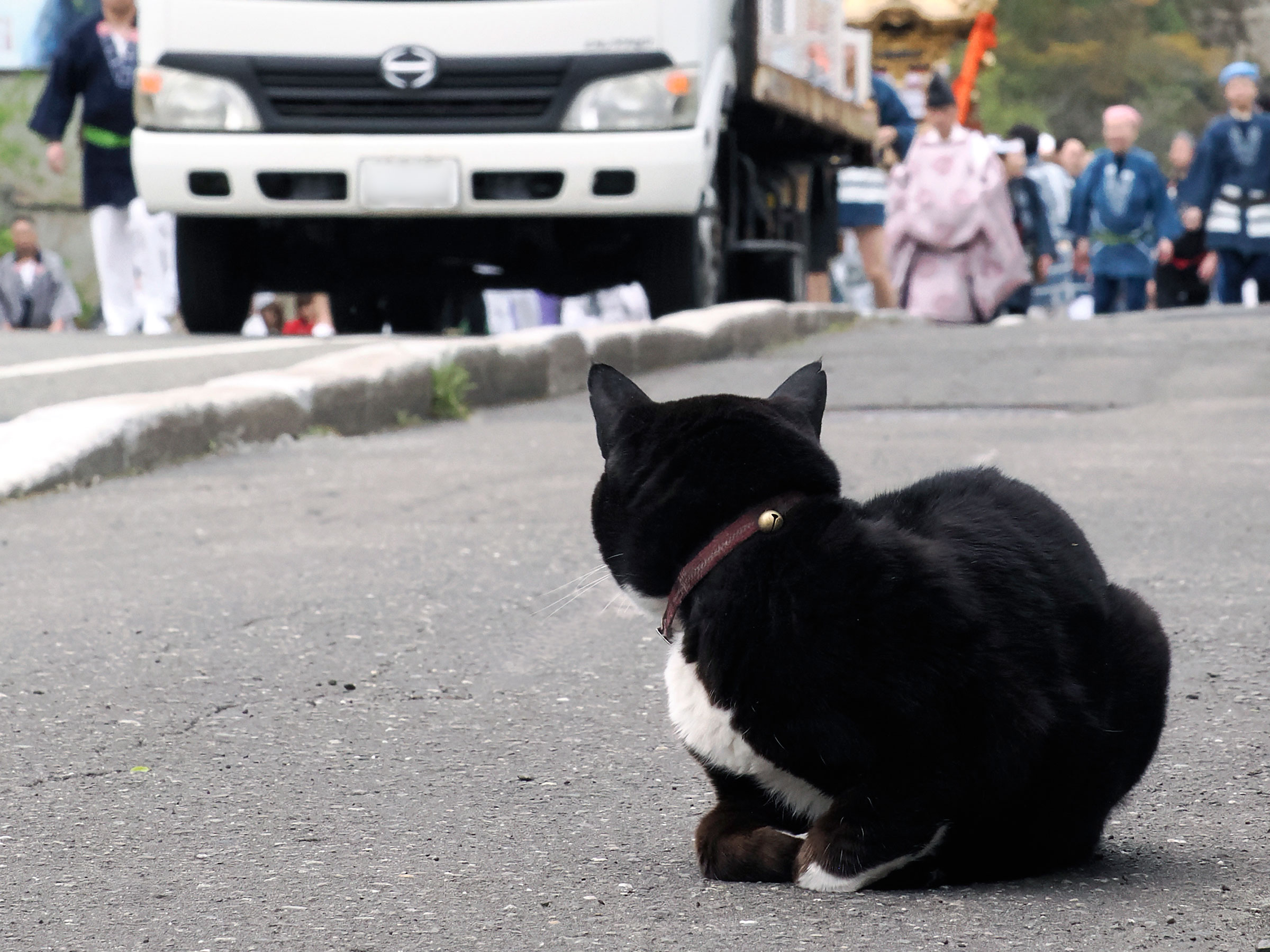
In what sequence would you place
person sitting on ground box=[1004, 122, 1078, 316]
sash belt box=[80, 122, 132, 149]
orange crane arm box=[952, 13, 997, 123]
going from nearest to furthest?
1. sash belt box=[80, 122, 132, 149]
2. person sitting on ground box=[1004, 122, 1078, 316]
3. orange crane arm box=[952, 13, 997, 123]

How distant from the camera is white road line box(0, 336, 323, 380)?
7273 millimetres

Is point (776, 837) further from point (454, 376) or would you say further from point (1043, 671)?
point (454, 376)

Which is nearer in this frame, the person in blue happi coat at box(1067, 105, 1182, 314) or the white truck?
the white truck

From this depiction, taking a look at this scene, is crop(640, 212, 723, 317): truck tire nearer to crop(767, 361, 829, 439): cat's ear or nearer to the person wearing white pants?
the person wearing white pants

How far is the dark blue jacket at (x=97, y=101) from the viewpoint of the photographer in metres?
11.2

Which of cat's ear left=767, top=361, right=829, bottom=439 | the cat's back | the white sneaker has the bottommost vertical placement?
the white sneaker

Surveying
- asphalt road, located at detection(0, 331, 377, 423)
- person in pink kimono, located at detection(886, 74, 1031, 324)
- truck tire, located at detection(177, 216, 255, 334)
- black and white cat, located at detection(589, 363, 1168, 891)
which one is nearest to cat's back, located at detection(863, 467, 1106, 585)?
black and white cat, located at detection(589, 363, 1168, 891)

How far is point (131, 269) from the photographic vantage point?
11.7 metres

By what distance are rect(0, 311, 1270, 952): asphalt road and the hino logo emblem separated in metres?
3.22

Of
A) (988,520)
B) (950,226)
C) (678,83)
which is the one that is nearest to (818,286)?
(950,226)

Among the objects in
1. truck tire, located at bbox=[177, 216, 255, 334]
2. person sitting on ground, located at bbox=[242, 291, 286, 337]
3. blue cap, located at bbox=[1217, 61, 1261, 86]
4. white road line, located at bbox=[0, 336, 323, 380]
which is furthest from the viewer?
person sitting on ground, located at bbox=[242, 291, 286, 337]

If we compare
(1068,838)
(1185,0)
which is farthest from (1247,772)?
(1185,0)

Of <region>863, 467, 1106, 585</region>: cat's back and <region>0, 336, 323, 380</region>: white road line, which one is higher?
<region>863, 467, 1106, 585</region>: cat's back

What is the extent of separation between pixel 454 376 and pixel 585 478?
182 centimetres
